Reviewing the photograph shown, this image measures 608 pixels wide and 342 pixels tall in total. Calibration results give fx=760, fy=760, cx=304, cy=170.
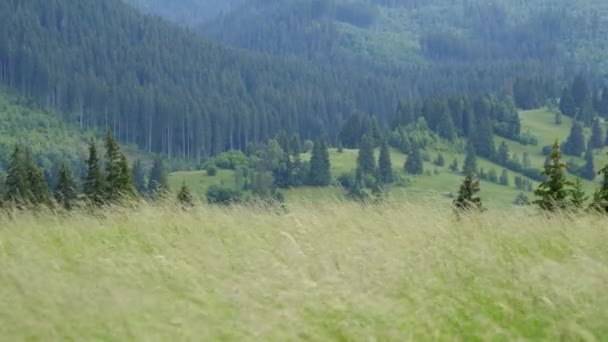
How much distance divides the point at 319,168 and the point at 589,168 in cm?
6686

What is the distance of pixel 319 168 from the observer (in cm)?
16325

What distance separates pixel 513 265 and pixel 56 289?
5525 mm

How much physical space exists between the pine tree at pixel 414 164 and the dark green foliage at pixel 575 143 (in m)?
43.6

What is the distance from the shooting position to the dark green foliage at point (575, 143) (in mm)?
194250

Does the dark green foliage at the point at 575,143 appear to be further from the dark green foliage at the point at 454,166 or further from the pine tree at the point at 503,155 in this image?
the dark green foliage at the point at 454,166

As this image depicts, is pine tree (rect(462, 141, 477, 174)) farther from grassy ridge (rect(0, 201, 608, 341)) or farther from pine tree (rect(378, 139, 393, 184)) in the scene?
grassy ridge (rect(0, 201, 608, 341))

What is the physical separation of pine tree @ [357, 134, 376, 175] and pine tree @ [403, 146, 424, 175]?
32.2ft

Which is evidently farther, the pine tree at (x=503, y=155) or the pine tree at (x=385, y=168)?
the pine tree at (x=503, y=155)

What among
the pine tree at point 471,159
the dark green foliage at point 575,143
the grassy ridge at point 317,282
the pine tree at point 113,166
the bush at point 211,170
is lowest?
the bush at point 211,170

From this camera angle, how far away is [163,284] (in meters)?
9.18

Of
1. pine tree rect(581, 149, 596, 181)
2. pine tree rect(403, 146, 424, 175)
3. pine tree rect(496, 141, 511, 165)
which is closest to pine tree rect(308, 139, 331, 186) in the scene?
pine tree rect(403, 146, 424, 175)

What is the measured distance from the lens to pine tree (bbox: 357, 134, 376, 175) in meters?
166

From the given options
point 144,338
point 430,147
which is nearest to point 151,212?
point 144,338

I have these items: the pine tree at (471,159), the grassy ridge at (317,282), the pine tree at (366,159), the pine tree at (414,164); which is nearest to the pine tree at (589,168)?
the pine tree at (471,159)
